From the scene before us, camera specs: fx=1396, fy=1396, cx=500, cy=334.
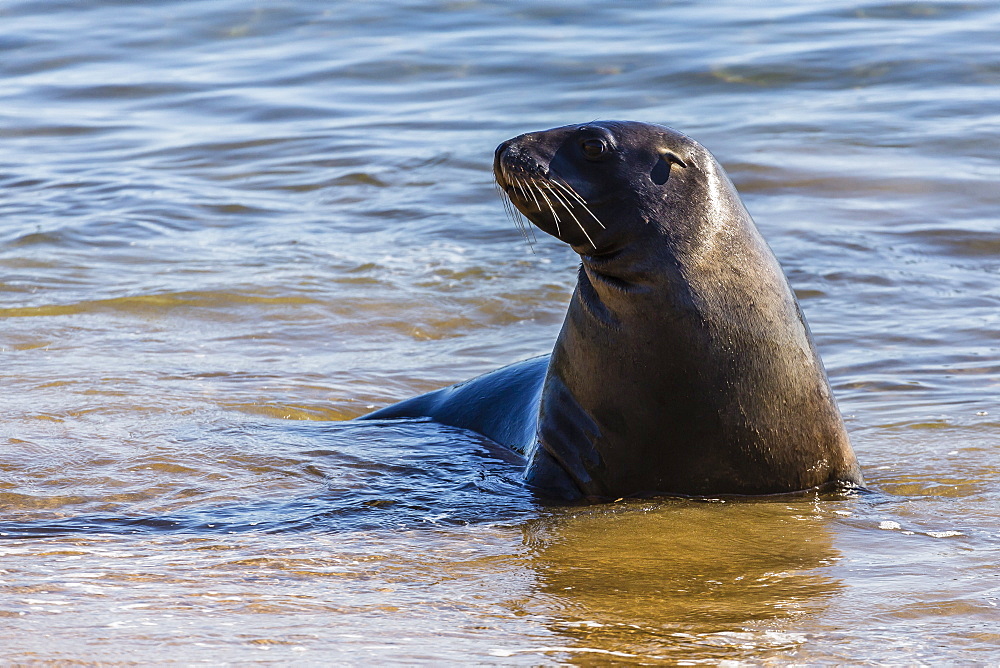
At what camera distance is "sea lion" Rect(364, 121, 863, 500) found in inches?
168

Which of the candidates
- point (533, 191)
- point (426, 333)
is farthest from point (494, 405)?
point (426, 333)

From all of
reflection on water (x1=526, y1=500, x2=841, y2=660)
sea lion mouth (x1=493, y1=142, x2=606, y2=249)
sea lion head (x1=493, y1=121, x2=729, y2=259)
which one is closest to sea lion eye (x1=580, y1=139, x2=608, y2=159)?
sea lion head (x1=493, y1=121, x2=729, y2=259)

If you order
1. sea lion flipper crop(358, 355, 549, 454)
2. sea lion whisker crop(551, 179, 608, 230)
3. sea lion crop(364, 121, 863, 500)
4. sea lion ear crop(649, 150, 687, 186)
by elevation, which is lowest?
sea lion flipper crop(358, 355, 549, 454)

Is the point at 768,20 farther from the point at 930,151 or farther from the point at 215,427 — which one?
the point at 215,427

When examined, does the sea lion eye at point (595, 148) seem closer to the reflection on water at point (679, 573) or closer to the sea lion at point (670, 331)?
the sea lion at point (670, 331)

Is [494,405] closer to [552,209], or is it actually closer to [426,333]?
[552,209]

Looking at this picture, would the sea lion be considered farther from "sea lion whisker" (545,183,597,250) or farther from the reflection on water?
the reflection on water

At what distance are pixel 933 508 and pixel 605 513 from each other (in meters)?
1.02

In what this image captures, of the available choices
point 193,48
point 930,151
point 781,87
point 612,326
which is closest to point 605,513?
point 612,326

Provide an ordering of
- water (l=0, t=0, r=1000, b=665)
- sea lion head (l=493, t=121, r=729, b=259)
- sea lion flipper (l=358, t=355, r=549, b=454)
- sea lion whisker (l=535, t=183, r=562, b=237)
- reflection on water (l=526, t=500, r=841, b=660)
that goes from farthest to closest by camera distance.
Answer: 1. sea lion flipper (l=358, t=355, r=549, b=454)
2. sea lion head (l=493, t=121, r=729, b=259)
3. sea lion whisker (l=535, t=183, r=562, b=237)
4. water (l=0, t=0, r=1000, b=665)
5. reflection on water (l=526, t=500, r=841, b=660)

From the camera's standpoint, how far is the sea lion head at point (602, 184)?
14.1 feet

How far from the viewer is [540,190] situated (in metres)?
4.27

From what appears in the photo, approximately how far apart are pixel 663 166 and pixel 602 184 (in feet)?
0.67

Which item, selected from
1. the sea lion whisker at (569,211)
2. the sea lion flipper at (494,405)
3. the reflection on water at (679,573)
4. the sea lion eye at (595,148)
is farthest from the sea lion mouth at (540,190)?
the sea lion flipper at (494,405)
